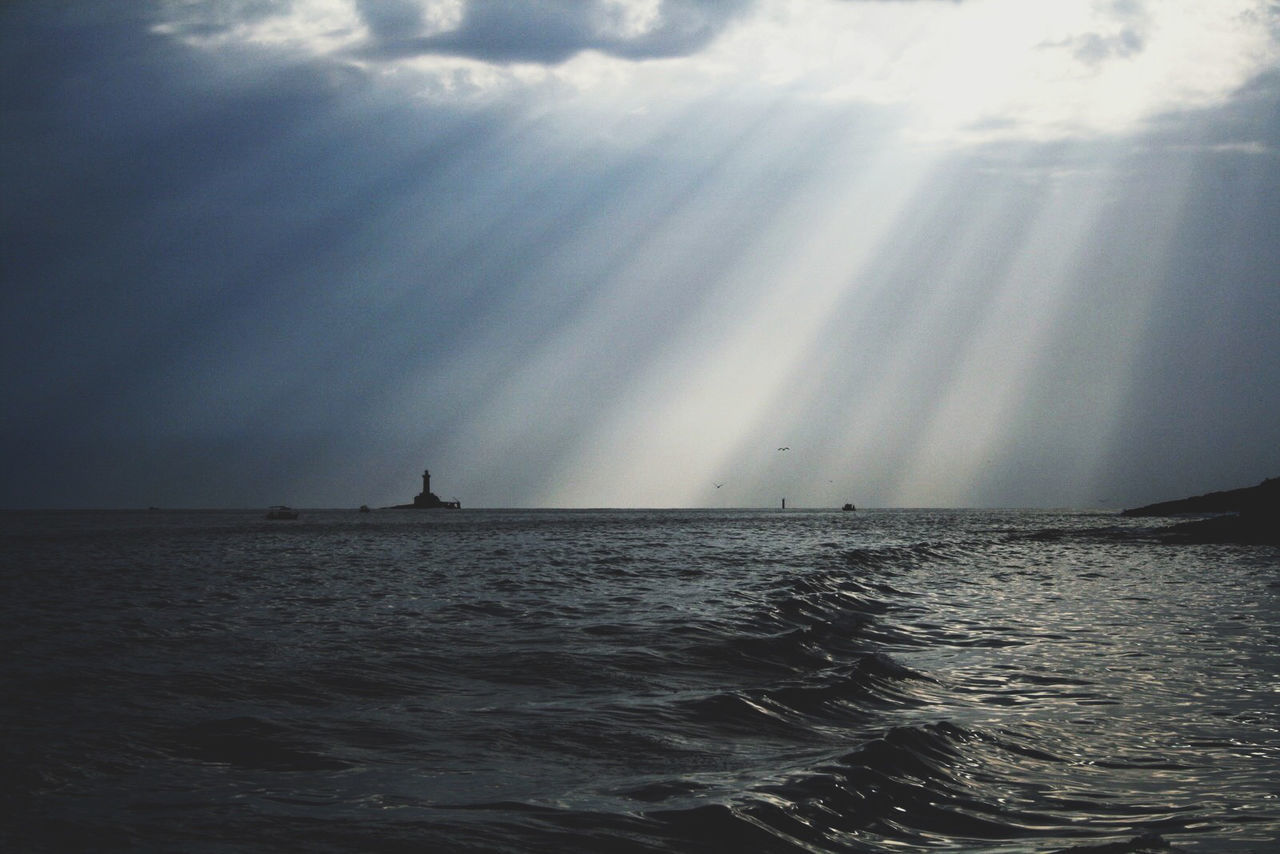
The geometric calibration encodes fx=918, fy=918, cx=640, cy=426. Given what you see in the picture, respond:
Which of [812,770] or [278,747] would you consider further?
[278,747]

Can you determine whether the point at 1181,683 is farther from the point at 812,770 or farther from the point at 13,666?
the point at 13,666

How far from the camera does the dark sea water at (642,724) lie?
6527 millimetres

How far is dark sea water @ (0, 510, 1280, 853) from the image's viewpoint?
21.4 ft

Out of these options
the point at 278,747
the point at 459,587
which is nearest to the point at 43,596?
the point at 459,587

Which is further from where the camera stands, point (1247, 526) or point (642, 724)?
point (1247, 526)

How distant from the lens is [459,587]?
26672mm

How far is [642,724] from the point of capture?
9836mm

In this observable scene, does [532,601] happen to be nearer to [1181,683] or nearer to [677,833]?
[1181,683]

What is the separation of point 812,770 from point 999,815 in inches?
62.3

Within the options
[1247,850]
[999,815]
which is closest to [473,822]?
[999,815]

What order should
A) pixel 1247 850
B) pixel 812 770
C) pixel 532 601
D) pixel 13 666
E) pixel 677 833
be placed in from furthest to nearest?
pixel 532 601
pixel 13 666
pixel 812 770
pixel 677 833
pixel 1247 850

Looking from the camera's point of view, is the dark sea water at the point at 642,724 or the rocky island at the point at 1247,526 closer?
the dark sea water at the point at 642,724

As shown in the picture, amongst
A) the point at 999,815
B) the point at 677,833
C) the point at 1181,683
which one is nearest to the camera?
the point at 677,833

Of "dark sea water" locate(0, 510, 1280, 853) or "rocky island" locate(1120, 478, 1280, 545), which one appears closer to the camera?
"dark sea water" locate(0, 510, 1280, 853)
